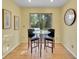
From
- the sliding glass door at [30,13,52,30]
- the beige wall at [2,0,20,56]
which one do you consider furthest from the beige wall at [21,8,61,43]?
the beige wall at [2,0,20,56]

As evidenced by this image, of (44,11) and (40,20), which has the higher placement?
(44,11)

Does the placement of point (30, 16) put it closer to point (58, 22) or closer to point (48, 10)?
point (48, 10)

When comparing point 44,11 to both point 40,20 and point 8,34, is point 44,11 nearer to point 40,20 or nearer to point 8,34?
point 40,20

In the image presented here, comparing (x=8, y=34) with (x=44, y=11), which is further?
(x=44, y=11)

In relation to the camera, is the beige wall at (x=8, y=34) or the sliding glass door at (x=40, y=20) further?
the sliding glass door at (x=40, y=20)

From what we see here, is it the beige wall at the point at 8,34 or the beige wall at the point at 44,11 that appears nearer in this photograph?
the beige wall at the point at 8,34

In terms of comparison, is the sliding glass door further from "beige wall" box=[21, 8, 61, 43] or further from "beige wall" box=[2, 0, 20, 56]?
"beige wall" box=[2, 0, 20, 56]

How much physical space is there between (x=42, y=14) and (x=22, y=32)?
1.72 m

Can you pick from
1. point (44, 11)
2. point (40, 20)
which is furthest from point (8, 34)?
point (44, 11)

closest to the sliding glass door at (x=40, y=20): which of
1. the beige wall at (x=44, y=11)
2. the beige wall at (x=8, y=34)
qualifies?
the beige wall at (x=44, y=11)

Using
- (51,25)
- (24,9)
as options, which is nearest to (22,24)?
(24,9)

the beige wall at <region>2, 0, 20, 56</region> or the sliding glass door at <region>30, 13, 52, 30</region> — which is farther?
the sliding glass door at <region>30, 13, 52, 30</region>

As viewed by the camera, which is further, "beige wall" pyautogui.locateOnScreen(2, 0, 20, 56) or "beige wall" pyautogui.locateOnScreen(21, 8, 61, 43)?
"beige wall" pyautogui.locateOnScreen(21, 8, 61, 43)

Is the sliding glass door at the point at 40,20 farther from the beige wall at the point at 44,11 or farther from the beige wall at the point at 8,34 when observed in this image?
the beige wall at the point at 8,34
